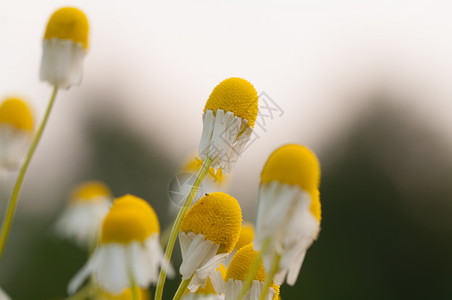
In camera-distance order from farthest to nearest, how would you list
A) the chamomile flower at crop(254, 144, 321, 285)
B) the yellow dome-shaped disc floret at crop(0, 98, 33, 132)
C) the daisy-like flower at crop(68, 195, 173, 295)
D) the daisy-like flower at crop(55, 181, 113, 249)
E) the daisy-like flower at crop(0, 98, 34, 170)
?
the daisy-like flower at crop(55, 181, 113, 249) < the yellow dome-shaped disc floret at crop(0, 98, 33, 132) < the daisy-like flower at crop(0, 98, 34, 170) < the daisy-like flower at crop(68, 195, 173, 295) < the chamomile flower at crop(254, 144, 321, 285)

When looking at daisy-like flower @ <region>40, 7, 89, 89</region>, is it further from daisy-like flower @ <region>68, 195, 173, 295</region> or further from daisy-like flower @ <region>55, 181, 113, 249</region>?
daisy-like flower @ <region>55, 181, 113, 249</region>

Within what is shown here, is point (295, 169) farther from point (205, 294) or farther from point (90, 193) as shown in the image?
point (90, 193)

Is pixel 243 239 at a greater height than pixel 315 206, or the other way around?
pixel 315 206

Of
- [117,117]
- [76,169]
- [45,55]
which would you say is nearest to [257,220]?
[45,55]

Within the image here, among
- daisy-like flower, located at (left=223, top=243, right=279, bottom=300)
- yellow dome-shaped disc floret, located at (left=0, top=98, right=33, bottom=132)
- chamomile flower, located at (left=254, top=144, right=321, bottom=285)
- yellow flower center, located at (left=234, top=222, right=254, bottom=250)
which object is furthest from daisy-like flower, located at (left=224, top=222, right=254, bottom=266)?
yellow dome-shaped disc floret, located at (left=0, top=98, right=33, bottom=132)

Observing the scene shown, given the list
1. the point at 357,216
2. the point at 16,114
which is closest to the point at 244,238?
the point at 16,114

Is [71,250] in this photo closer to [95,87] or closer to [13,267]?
[13,267]
